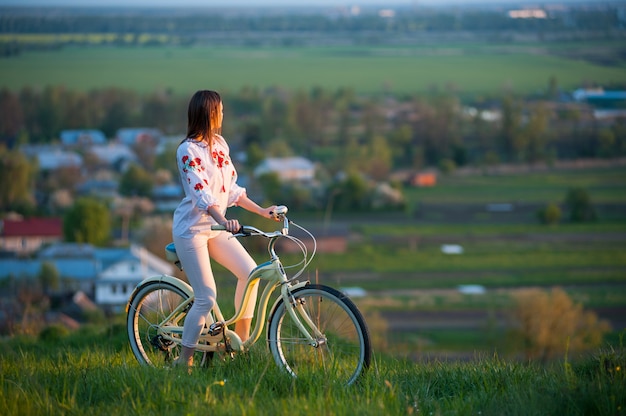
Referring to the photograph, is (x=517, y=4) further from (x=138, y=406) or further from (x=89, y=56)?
(x=138, y=406)

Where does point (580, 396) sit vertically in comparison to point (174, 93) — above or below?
above

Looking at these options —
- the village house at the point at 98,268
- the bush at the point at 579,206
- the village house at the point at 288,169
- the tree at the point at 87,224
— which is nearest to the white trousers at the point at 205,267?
the village house at the point at 98,268

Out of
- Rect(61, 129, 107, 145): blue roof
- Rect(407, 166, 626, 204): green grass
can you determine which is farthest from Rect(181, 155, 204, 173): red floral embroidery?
Rect(61, 129, 107, 145): blue roof

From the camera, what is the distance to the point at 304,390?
4047 mm

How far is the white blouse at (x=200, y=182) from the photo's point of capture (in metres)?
4.36

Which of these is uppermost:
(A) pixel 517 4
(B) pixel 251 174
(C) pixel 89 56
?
(A) pixel 517 4

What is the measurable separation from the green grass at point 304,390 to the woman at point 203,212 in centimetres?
33

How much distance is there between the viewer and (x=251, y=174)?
59312 mm

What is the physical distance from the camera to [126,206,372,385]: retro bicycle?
425 cm

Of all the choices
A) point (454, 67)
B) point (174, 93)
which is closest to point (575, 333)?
point (174, 93)

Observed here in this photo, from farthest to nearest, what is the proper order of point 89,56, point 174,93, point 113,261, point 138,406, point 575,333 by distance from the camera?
point 174,93 → point 89,56 → point 113,261 → point 575,333 → point 138,406

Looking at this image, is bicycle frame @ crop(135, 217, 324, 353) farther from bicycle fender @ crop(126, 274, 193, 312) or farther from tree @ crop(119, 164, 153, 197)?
tree @ crop(119, 164, 153, 197)

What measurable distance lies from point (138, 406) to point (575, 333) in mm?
23380

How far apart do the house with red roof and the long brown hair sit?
123ft
